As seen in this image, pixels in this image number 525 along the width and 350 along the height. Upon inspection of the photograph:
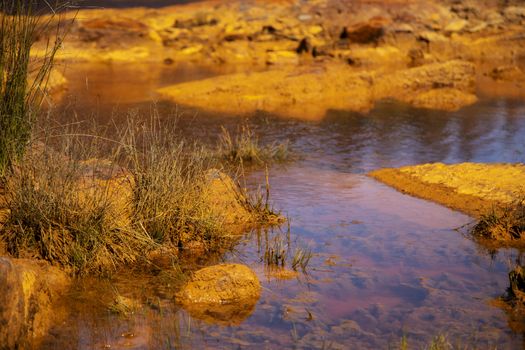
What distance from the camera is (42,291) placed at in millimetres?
4875

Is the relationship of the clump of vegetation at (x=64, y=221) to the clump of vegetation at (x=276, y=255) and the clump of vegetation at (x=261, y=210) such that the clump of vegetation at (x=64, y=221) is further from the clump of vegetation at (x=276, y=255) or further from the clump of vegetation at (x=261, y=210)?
the clump of vegetation at (x=261, y=210)

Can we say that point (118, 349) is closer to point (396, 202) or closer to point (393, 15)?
point (396, 202)

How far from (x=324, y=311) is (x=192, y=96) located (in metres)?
9.64

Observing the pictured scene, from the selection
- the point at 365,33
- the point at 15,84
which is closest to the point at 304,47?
the point at 365,33

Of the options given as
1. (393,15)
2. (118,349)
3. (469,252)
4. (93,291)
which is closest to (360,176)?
(469,252)

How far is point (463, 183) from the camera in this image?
319 inches

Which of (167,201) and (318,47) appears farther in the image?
(318,47)

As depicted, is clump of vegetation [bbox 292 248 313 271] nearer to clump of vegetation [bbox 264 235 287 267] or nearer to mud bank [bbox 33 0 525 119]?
clump of vegetation [bbox 264 235 287 267]

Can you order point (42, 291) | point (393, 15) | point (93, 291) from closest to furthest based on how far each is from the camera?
1. point (42, 291)
2. point (93, 291)
3. point (393, 15)

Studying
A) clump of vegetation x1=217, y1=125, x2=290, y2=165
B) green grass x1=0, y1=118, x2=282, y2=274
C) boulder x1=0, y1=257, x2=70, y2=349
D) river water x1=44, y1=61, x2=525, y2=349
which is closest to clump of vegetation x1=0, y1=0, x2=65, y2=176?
green grass x1=0, y1=118, x2=282, y2=274

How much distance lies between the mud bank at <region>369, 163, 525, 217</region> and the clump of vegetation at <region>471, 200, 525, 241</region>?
1.33ft

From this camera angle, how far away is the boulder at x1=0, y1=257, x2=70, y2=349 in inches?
162

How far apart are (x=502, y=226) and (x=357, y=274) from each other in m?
1.58

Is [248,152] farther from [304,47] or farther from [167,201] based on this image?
[304,47]
